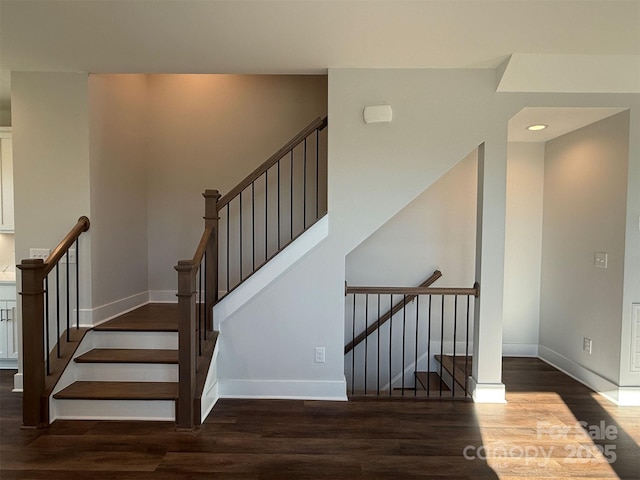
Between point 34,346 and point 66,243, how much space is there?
779 millimetres

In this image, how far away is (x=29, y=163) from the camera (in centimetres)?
305

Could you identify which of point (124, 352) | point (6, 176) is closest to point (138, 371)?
point (124, 352)

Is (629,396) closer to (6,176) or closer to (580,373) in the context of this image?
(580,373)

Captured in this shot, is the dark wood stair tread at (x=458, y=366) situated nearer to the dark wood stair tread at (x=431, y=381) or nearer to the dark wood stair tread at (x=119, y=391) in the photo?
the dark wood stair tread at (x=431, y=381)

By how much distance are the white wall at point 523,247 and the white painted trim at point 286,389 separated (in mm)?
2319

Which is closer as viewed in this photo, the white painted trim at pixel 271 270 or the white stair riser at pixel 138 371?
the white stair riser at pixel 138 371

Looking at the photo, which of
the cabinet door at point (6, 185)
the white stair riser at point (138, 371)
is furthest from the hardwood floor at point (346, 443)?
the cabinet door at point (6, 185)

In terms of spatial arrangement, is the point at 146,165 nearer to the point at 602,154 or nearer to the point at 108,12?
the point at 108,12

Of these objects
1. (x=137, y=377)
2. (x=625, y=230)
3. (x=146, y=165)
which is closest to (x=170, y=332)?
(x=137, y=377)

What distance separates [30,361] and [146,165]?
2.31m

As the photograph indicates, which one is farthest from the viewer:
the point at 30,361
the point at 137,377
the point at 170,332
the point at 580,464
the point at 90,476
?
the point at 170,332

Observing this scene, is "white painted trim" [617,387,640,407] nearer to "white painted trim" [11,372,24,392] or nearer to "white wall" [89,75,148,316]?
"white wall" [89,75,148,316]

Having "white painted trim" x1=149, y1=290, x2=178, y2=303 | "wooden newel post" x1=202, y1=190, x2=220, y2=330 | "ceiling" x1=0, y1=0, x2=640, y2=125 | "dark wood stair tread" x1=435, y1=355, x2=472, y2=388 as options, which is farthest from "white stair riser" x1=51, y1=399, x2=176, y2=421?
"ceiling" x1=0, y1=0, x2=640, y2=125

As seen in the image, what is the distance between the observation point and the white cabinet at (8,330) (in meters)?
3.46
